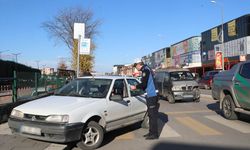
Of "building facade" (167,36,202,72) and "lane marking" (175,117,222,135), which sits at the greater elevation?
"building facade" (167,36,202,72)

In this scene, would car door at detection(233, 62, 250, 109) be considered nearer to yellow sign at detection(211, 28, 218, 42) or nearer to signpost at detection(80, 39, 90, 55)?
signpost at detection(80, 39, 90, 55)

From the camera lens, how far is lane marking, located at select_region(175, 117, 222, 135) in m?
9.73

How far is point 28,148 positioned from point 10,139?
1.09 metres

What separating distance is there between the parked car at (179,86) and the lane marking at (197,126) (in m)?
6.46

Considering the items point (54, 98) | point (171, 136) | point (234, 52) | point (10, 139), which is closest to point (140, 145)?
point (171, 136)

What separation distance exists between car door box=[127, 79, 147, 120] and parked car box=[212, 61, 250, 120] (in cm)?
300

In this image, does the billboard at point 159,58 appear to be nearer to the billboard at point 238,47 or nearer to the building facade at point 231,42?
the building facade at point 231,42

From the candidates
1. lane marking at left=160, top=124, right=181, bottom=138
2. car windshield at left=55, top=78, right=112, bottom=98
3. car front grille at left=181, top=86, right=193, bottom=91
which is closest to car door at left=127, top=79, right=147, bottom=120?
lane marking at left=160, top=124, right=181, bottom=138

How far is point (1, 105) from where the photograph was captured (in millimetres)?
11156

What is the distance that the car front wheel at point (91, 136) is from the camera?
25.3ft

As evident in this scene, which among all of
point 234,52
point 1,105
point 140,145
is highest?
point 234,52

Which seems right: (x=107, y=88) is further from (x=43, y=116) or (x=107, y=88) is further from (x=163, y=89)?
(x=163, y=89)

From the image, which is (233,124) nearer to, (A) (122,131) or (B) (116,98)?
(A) (122,131)

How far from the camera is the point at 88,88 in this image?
354 inches
